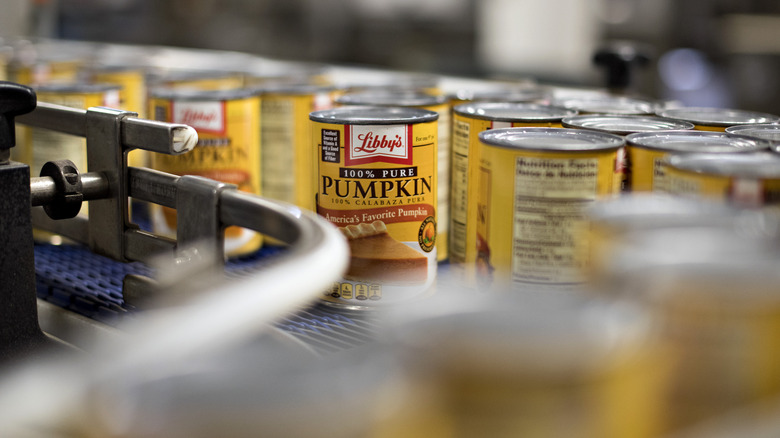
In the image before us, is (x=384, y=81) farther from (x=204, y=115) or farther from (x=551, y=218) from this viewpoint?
(x=551, y=218)

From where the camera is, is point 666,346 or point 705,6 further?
point 705,6

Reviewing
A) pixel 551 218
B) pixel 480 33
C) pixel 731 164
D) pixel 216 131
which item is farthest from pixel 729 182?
pixel 480 33

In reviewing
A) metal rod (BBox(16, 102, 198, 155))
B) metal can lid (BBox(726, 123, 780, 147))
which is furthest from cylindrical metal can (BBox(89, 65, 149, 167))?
metal can lid (BBox(726, 123, 780, 147))

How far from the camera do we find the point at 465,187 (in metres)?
1.02

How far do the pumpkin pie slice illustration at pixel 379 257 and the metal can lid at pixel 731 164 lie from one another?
329mm

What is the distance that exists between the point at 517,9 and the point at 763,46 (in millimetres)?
1353

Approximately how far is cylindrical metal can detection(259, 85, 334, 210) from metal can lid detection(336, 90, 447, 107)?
93 mm

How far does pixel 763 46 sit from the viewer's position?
3.74 m

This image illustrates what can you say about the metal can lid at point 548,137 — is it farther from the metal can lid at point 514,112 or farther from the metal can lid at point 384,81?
the metal can lid at point 384,81

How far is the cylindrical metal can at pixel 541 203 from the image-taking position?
726mm

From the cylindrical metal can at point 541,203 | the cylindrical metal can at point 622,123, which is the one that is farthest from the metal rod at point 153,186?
the cylindrical metal can at point 622,123

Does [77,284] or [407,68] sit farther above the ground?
[407,68]

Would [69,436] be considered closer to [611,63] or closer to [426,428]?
[426,428]

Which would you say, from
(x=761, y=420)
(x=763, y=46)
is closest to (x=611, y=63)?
(x=761, y=420)
